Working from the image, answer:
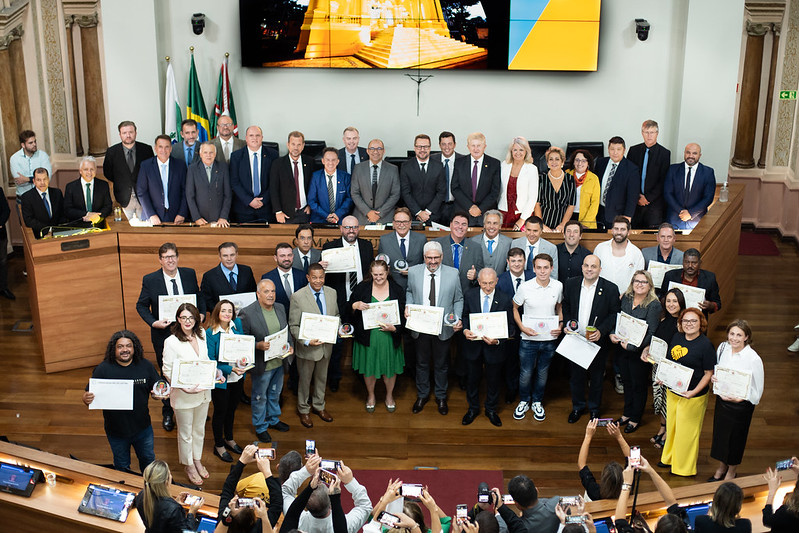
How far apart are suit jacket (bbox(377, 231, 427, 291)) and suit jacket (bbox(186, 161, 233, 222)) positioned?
5.74 ft

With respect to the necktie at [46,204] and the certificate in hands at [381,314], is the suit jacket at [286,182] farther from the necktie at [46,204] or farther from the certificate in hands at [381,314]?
the necktie at [46,204]

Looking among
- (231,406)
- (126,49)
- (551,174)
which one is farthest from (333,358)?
(126,49)

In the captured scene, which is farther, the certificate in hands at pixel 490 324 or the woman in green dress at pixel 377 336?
the woman in green dress at pixel 377 336

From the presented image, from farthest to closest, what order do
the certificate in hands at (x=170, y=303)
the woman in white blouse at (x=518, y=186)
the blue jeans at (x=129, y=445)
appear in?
the woman in white blouse at (x=518, y=186), the certificate in hands at (x=170, y=303), the blue jeans at (x=129, y=445)

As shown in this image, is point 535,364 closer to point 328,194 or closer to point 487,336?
point 487,336

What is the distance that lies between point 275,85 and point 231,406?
526 centimetres

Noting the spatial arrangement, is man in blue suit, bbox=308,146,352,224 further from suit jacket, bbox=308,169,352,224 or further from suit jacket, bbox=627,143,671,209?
suit jacket, bbox=627,143,671,209

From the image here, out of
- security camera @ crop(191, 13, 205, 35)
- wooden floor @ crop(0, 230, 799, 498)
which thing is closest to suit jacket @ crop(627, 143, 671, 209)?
wooden floor @ crop(0, 230, 799, 498)

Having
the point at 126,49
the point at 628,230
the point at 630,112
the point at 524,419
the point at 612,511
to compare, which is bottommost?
the point at 524,419

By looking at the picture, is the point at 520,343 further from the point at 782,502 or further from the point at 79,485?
the point at 79,485

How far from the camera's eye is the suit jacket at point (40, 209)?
8.94 metres

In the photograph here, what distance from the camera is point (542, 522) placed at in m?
5.05

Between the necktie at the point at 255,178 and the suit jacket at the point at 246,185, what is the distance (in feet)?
0.09

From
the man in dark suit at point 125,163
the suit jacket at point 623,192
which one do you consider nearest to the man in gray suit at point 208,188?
the man in dark suit at point 125,163
